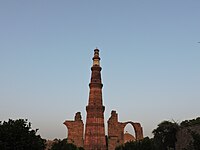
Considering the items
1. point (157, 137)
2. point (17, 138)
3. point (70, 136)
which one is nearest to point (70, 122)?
point (70, 136)

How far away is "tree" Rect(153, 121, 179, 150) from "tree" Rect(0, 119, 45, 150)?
1135 centimetres

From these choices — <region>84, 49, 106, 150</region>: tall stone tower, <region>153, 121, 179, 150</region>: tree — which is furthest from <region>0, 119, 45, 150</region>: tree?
<region>84, 49, 106, 150</region>: tall stone tower

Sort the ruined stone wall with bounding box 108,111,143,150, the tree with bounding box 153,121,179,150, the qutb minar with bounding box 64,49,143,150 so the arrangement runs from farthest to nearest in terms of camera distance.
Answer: the ruined stone wall with bounding box 108,111,143,150 → the qutb minar with bounding box 64,49,143,150 → the tree with bounding box 153,121,179,150

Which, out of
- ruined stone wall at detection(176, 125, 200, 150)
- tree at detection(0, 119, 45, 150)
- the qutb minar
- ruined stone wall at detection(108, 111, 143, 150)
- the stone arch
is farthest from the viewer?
the stone arch

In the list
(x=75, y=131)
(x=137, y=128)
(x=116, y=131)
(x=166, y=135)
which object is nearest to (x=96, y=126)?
(x=75, y=131)

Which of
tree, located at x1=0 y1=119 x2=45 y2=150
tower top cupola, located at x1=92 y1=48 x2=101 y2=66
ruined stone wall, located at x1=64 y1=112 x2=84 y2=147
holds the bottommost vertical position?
tree, located at x1=0 y1=119 x2=45 y2=150

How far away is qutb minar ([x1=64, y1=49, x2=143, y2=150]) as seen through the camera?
176ft

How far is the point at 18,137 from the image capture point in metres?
20.1

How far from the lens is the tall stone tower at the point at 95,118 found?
5341 centimetres

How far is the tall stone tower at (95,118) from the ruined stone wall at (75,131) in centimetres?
209

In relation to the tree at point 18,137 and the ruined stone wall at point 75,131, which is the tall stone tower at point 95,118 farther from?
the tree at point 18,137

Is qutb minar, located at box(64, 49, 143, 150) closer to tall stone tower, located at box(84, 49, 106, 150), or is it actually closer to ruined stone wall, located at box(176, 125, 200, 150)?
tall stone tower, located at box(84, 49, 106, 150)

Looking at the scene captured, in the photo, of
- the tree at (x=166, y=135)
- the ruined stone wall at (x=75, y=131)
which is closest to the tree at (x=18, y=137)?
the tree at (x=166, y=135)

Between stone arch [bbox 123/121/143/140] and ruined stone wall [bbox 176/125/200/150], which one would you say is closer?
ruined stone wall [bbox 176/125/200/150]
